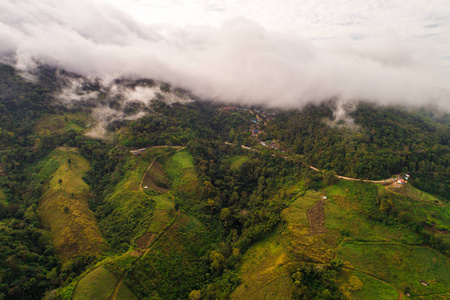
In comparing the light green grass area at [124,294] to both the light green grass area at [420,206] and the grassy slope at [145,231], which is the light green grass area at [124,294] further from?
the light green grass area at [420,206]

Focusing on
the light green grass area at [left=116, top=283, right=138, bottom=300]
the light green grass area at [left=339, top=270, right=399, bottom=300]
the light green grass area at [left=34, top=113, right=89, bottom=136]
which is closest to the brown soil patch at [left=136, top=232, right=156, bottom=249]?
the light green grass area at [left=116, top=283, right=138, bottom=300]

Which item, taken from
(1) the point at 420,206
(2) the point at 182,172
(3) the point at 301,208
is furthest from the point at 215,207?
(1) the point at 420,206

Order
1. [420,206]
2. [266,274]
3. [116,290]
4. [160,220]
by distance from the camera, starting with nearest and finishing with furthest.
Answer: [116,290]
[266,274]
[420,206]
[160,220]

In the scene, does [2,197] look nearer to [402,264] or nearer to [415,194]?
[402,264]

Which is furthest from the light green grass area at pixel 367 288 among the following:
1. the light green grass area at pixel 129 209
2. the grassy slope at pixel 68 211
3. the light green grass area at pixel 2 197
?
the light green grass area at pixel 2 197

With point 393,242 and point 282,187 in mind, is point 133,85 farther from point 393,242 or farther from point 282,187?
point 393,242

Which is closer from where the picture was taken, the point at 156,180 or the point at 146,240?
the point at 146,240

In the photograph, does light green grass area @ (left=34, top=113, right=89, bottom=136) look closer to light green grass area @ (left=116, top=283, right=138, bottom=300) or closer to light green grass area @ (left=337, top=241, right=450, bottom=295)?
light green grass area @ (left=116, top=283, right=138, bottom=300)

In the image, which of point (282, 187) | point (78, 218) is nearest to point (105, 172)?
point (78, 218)

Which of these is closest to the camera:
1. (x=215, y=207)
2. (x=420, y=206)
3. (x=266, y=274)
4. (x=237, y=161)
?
(x=266, y=274)
